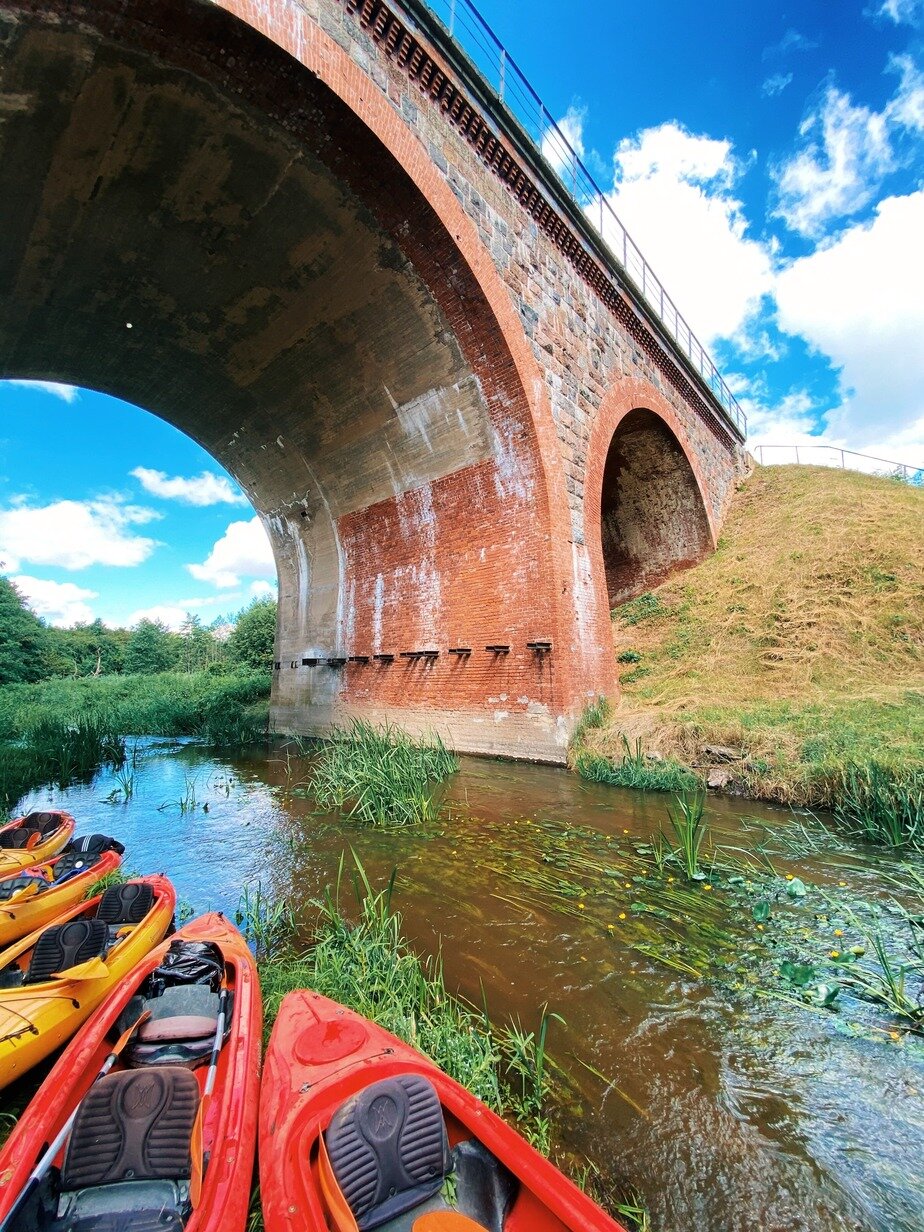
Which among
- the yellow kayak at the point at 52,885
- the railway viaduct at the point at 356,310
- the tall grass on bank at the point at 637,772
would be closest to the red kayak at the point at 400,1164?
the yellow kayak at the point at 52,885

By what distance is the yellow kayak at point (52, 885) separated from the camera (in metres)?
3.65

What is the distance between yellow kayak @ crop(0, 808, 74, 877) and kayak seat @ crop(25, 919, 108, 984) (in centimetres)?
172

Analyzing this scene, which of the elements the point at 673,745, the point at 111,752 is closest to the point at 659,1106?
the point at 673,745

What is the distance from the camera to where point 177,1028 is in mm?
2469

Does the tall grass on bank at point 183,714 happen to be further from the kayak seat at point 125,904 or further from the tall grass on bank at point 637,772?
the kayak seat at point 125,904

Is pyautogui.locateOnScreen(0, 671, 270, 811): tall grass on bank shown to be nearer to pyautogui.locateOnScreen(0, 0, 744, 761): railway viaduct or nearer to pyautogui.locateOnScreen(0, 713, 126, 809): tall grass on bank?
pyautogui.locateOnScreen(0, 713, 126, 809): tall grass on bank

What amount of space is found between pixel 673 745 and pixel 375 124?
8.37 m

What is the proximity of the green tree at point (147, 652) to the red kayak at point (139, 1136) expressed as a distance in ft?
175

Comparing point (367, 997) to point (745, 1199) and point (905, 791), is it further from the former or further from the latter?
point (905, 791)

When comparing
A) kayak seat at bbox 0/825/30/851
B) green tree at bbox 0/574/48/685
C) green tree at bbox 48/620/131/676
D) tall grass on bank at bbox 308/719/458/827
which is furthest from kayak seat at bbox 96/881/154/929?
green tree at bbox 48/620/131/676

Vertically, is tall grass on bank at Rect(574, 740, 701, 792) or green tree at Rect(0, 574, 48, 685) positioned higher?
green tree at Rect(0, 574, 48, 685)

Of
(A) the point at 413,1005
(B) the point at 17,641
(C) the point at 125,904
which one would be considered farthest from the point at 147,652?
(A) the point at 413,1005

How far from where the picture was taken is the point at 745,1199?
177 cm

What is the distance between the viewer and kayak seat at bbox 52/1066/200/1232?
1.62 meters
